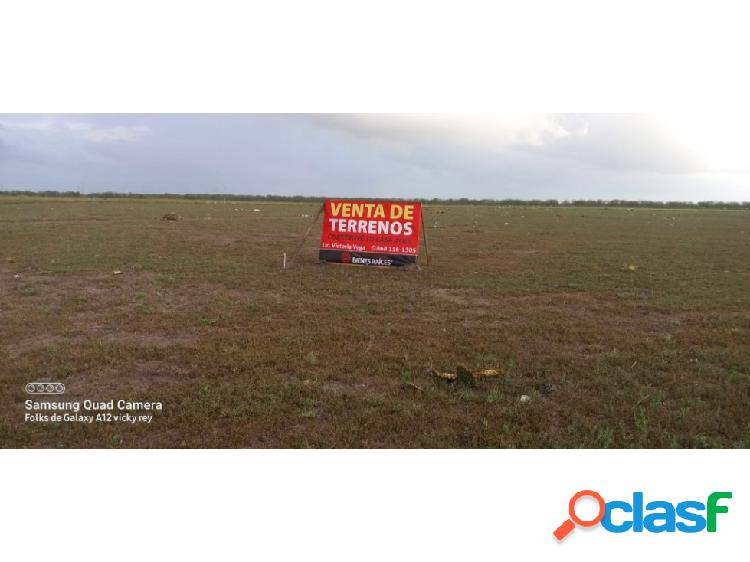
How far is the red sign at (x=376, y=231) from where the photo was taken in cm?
1260

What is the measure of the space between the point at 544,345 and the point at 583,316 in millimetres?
2161

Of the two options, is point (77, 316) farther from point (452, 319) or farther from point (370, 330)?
point (452, 319)

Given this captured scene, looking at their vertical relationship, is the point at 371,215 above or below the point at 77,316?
above

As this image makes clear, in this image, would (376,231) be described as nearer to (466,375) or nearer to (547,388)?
(466,375)

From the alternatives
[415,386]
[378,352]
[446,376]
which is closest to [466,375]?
[446,376]

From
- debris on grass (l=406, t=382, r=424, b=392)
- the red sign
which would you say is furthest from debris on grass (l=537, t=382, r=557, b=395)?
the red sign

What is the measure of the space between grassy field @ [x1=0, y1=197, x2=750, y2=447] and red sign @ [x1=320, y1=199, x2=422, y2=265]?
0.53 m

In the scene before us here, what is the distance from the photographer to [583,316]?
27.6ft

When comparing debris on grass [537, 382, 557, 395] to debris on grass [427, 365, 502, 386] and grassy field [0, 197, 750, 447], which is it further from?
debris on grass [427, 365, 502, 386]
